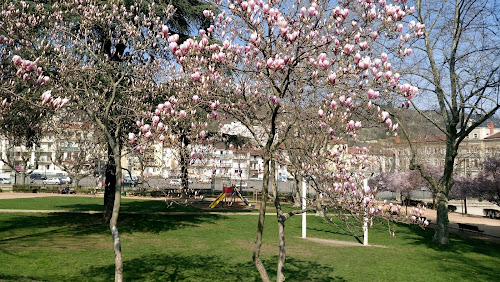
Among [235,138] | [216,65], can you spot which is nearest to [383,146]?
[235,138]

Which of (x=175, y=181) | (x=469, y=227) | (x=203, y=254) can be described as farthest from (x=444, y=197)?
(x=175, y=181)

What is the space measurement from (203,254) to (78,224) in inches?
350

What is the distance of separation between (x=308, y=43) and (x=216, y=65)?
1.60 m

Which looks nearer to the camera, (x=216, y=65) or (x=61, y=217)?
(x=216, y=65)

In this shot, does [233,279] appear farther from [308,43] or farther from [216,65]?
[308,43]

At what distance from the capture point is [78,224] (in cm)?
2005

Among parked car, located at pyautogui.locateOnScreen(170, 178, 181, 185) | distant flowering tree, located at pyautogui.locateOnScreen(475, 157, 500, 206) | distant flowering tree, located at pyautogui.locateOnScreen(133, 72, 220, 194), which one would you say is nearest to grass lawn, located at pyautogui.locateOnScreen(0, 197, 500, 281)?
parked car, located at pyautogui.locateOnScreen(170, 178, 181, 185)

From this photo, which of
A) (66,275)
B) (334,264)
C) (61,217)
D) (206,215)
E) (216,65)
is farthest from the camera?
(206,215)

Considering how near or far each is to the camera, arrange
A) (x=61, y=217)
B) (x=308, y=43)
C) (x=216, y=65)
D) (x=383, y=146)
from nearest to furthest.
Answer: (x=308, y=43)
(x=216, y=65)
(x=61, y=217)
(x=383, y=146)

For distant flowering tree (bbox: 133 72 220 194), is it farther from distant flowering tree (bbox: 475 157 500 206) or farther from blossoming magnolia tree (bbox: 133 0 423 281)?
distant flowering tree (bbox: 475 157 500 206)

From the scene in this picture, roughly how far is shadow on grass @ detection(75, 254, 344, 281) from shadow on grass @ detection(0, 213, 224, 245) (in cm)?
589

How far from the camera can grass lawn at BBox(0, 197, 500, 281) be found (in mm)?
11453

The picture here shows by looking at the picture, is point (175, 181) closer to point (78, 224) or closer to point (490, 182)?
point (78, 224)

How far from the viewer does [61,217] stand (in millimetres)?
22469
